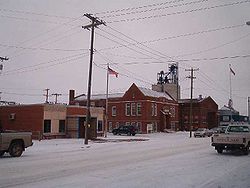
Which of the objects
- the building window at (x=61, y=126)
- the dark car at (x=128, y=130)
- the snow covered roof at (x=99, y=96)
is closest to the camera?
the building window at (x=61, y=126)

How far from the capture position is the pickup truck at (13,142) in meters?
19.8

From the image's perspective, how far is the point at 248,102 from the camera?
114 m

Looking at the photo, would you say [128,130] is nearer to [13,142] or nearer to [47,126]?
[47,126]

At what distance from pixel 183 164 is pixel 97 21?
22408 millimetres

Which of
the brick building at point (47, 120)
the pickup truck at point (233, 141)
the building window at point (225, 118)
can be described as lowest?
the pickup truck at point (233, 141)

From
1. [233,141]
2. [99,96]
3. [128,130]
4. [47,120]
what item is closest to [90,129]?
[47,120]

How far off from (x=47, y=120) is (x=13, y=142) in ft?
Answer: 73.5

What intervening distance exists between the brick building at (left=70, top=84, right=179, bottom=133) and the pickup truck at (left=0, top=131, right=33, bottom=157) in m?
50.0

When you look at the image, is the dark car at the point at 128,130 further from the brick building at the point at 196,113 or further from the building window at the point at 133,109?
the brick building at the point at 196,113

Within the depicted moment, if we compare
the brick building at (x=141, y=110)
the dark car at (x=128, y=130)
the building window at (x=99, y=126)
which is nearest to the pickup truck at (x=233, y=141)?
the building window at (x=99, y=126)

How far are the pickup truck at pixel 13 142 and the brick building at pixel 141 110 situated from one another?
164 feet

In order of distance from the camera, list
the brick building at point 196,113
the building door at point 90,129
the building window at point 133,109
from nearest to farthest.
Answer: the building door at point 90,129 < the building window at point 133,109 < the brick building at point 196,113

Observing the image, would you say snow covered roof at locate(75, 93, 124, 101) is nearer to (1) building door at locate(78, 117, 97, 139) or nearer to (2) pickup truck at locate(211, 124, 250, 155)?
(1) building door at locate(78, 117, 97, 139)

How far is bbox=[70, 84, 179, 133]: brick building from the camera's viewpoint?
71.3 m
